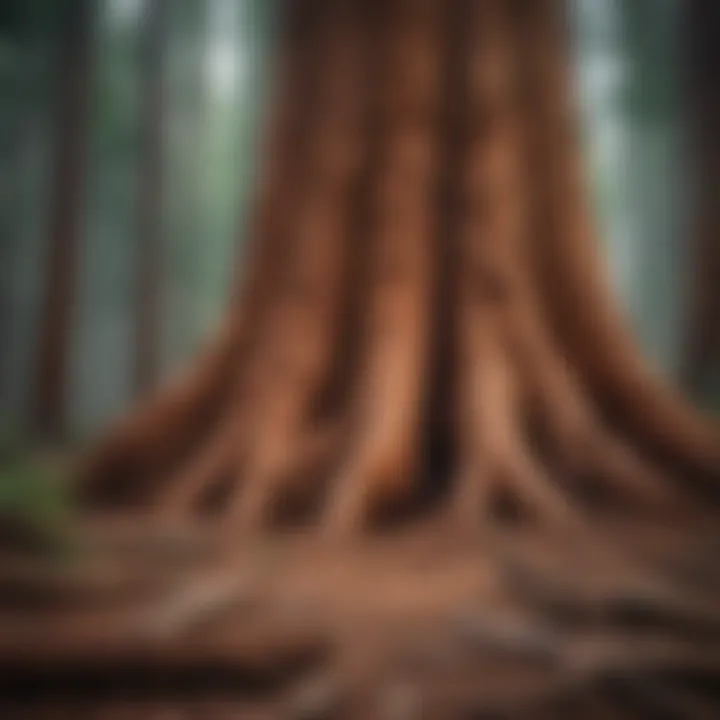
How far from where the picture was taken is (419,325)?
1.09 meters

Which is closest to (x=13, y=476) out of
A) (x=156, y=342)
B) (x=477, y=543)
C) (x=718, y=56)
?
(x=477, y=543)

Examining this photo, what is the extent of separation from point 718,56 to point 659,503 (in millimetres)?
715

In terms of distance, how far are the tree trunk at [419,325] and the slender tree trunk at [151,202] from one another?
11.3 inches

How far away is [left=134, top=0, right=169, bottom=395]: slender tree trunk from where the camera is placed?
4.59ft

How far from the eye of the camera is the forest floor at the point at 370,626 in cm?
72

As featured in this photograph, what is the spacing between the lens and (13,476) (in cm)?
89

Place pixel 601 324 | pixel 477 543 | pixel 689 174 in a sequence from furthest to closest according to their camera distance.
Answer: pixel 689 174, pixel 601 324, pixel 477 543

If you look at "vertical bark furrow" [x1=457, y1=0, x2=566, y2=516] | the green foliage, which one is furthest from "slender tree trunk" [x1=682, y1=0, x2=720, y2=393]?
the green foliage

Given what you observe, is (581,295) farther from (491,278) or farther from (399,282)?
(399,282)

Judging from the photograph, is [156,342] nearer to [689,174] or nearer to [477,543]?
[477,543]

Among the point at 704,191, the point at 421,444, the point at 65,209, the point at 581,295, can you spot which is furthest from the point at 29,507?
the point at 704,191

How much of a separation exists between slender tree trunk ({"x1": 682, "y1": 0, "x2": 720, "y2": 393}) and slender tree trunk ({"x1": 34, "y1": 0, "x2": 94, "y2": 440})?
964 mm

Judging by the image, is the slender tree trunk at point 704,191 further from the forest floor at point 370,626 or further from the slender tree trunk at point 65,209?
the slender tree trunk at point 65,209

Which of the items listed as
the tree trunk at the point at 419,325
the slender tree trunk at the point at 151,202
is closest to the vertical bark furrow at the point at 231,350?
the tree trunk at the point at 419,325
